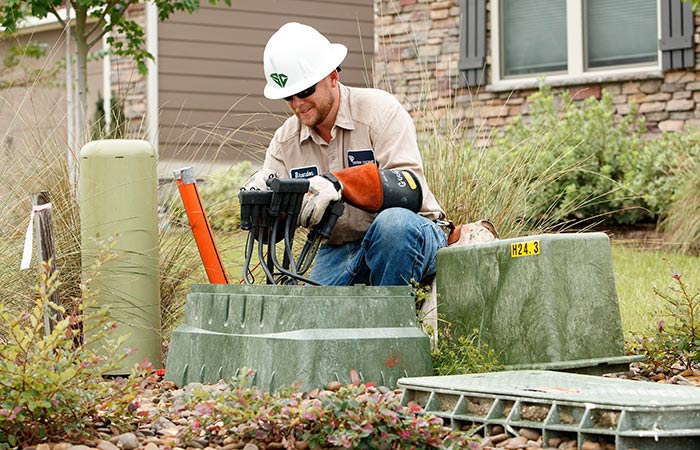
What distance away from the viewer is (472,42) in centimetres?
1077

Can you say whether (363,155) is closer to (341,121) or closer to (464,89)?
(341,121)

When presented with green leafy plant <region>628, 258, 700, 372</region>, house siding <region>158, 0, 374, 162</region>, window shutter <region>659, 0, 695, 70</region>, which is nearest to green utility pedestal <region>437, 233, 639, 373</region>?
green leafy plant <region>628, 258, 700, 372</region>

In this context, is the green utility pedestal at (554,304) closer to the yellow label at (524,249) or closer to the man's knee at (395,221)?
the yellow label at (524,249)

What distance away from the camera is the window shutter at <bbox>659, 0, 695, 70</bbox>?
9406mm

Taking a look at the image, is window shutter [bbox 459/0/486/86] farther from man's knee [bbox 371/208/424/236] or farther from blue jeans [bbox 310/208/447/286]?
man's knee [bbox 371/208/424/236]

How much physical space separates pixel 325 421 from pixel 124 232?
1821 millimetres

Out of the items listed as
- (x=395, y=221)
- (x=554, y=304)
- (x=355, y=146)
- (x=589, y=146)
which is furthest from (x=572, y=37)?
(x=554, y=304)

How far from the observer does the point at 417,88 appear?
36.4 ft

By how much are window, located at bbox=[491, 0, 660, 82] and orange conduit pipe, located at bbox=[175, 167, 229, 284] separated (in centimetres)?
655

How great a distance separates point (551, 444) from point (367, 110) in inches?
72.3

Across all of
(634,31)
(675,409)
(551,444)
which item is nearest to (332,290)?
(551,444)

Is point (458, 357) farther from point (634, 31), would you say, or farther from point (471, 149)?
point (634, 31)

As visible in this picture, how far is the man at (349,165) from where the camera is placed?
3869 mm

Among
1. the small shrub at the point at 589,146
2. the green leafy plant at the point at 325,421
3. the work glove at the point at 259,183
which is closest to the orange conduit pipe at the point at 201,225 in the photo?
the work glove at the point at 259,183
